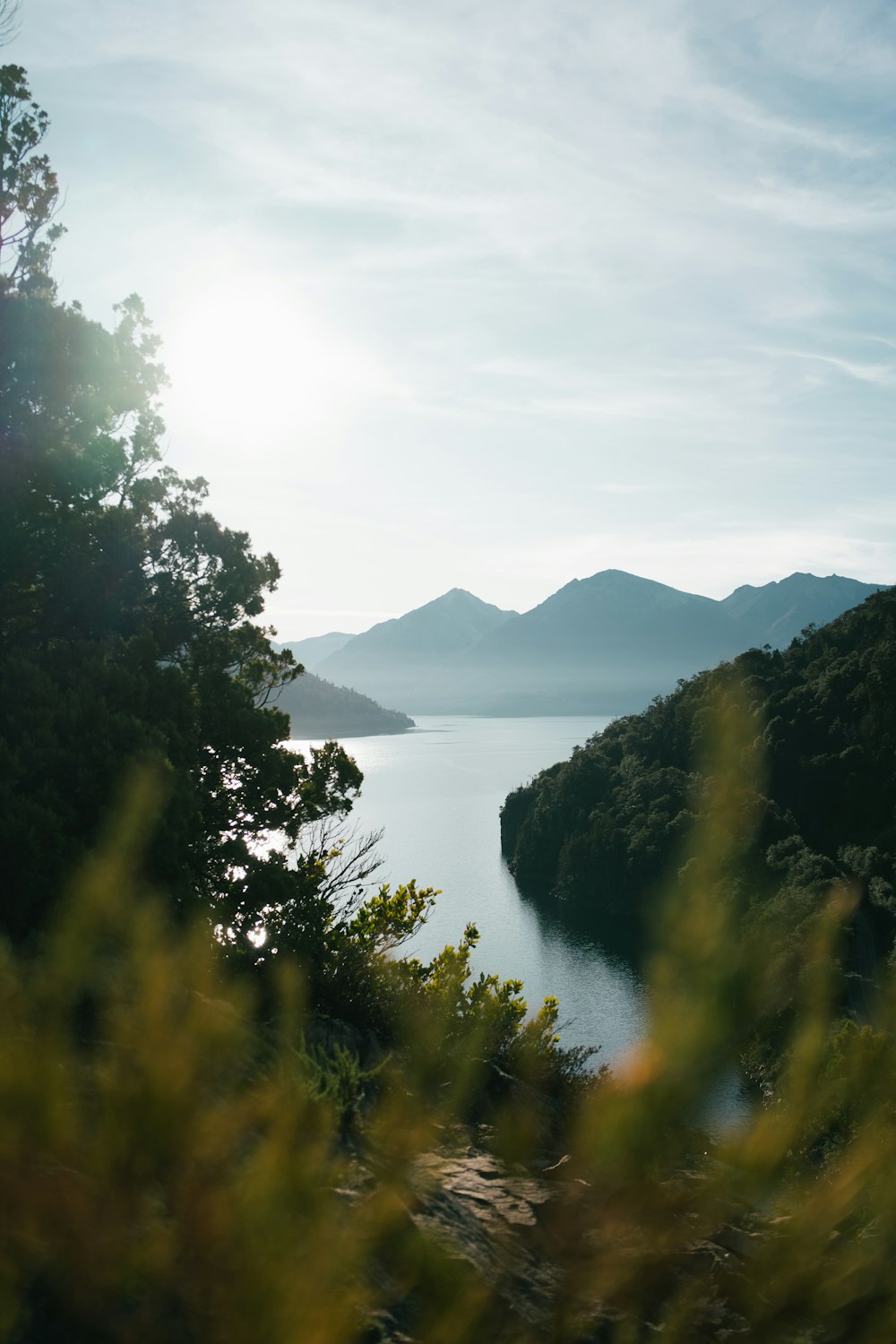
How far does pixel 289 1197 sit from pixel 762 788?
72.6 meters

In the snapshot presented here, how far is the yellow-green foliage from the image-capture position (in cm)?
575

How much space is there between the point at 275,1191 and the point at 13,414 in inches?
657

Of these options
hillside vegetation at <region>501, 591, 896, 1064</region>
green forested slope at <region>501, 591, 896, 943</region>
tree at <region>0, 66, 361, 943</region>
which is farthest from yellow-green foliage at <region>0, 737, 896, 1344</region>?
green forested slope at <region>501, 591, 896, 943</region>

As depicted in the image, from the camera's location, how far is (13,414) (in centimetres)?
1855

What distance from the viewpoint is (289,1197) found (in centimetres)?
677

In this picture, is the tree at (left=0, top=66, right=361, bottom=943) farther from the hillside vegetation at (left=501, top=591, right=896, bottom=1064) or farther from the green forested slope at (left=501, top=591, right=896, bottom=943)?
the green forested slope at (left=501, top=591, right=896, bottom=943)

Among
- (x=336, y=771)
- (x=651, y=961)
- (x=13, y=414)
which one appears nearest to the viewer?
(x=13, y=414)

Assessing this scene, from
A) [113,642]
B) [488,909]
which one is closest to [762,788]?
[488,909]

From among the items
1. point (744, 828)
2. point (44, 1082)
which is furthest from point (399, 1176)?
point (744, 828)

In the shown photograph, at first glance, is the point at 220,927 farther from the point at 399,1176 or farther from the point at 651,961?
the point at 651,961

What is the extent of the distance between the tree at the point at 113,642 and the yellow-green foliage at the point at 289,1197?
199 cm

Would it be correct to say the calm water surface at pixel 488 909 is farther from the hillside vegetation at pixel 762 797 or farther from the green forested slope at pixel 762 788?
the green forested slope at pixel 762 788

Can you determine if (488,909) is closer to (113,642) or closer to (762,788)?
(762,788)

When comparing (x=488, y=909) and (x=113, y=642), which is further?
(x=488, y=909)
